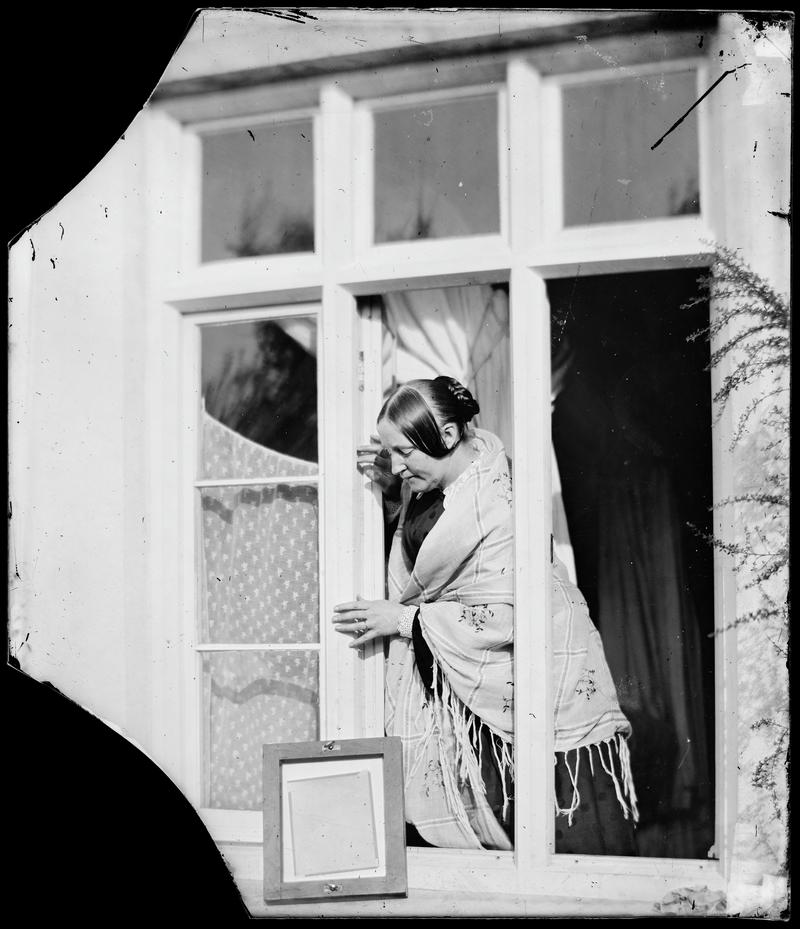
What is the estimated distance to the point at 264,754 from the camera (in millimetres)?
3094

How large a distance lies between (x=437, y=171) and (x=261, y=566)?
108 centimetres

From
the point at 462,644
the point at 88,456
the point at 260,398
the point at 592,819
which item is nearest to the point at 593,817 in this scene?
the point at 592,819

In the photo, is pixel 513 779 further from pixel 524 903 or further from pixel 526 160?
pixel 526 160

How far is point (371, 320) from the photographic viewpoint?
10.3ft

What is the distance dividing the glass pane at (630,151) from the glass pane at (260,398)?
0.77 m

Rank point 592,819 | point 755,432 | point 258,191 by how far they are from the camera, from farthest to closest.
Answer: point 258,191, point 592,819, point 755,432

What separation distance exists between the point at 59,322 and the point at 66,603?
73cm

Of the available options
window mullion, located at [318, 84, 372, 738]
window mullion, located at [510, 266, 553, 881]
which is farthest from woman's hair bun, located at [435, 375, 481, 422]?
window mullion, located at [318, 84, 372, 738]

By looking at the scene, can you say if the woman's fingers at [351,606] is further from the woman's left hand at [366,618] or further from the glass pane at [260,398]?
the glass pane at [260,398]

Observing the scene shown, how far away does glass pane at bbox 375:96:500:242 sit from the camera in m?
3.03

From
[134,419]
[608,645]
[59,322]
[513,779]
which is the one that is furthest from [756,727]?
[59,322]

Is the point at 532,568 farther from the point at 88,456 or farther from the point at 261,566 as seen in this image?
the point at 88,456

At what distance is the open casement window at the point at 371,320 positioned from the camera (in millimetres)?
2953

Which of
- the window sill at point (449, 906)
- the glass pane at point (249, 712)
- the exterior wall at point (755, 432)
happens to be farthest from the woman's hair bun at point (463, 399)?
the window sill at point (449, 906)
